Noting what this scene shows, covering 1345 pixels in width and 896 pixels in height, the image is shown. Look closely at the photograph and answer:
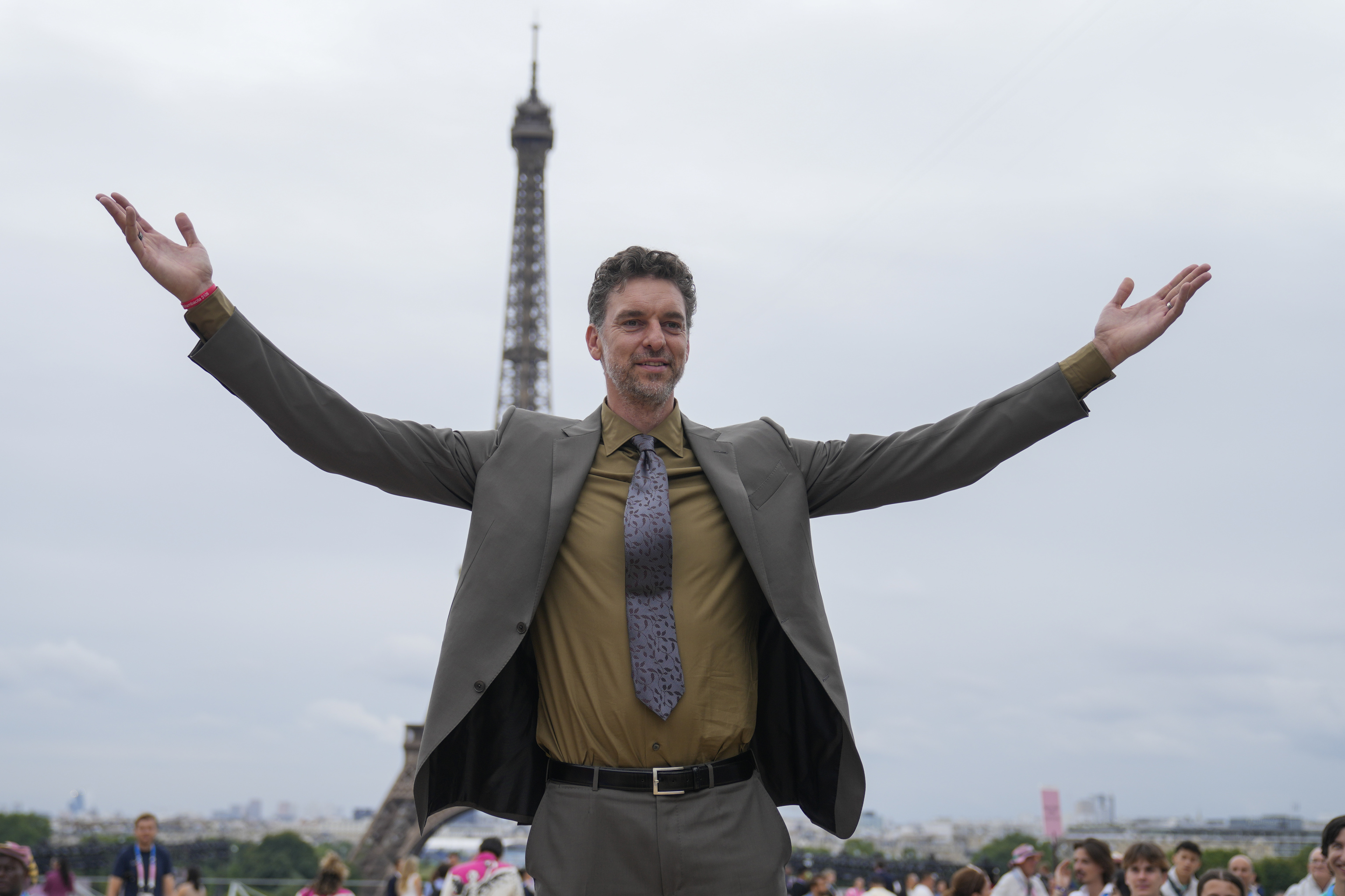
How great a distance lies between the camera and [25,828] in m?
36.4

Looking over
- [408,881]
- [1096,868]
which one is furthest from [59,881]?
[1096,868]

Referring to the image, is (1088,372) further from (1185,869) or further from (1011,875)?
(1011,875)

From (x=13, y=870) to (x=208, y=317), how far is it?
3583 millimetres

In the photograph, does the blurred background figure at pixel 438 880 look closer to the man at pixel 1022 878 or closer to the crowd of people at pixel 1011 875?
the crowd of people at pixel 1011 875

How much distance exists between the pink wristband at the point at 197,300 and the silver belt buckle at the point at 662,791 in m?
1.38

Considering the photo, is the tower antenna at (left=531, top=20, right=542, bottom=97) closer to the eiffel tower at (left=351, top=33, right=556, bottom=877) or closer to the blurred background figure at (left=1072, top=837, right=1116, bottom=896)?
the eiffel tower at (left=351, top=33, right=556, bottom=877)

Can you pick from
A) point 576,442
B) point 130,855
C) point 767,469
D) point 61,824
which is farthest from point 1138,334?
point 61,824

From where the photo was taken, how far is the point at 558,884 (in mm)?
2535

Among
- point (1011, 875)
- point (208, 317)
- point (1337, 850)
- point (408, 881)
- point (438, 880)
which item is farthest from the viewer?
point (438, 880)

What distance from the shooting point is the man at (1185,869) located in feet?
25.6

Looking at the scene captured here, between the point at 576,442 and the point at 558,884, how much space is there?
99cm

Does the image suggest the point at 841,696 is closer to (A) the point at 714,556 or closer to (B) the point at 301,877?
(A) the point at 714,556

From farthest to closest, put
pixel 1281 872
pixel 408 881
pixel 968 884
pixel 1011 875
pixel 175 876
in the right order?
pixel 1281 872 → pixel 408 881 → pixel 175 876 → pixel 1011 875 → pixel 968 884

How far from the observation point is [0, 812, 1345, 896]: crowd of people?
17.7 ft
